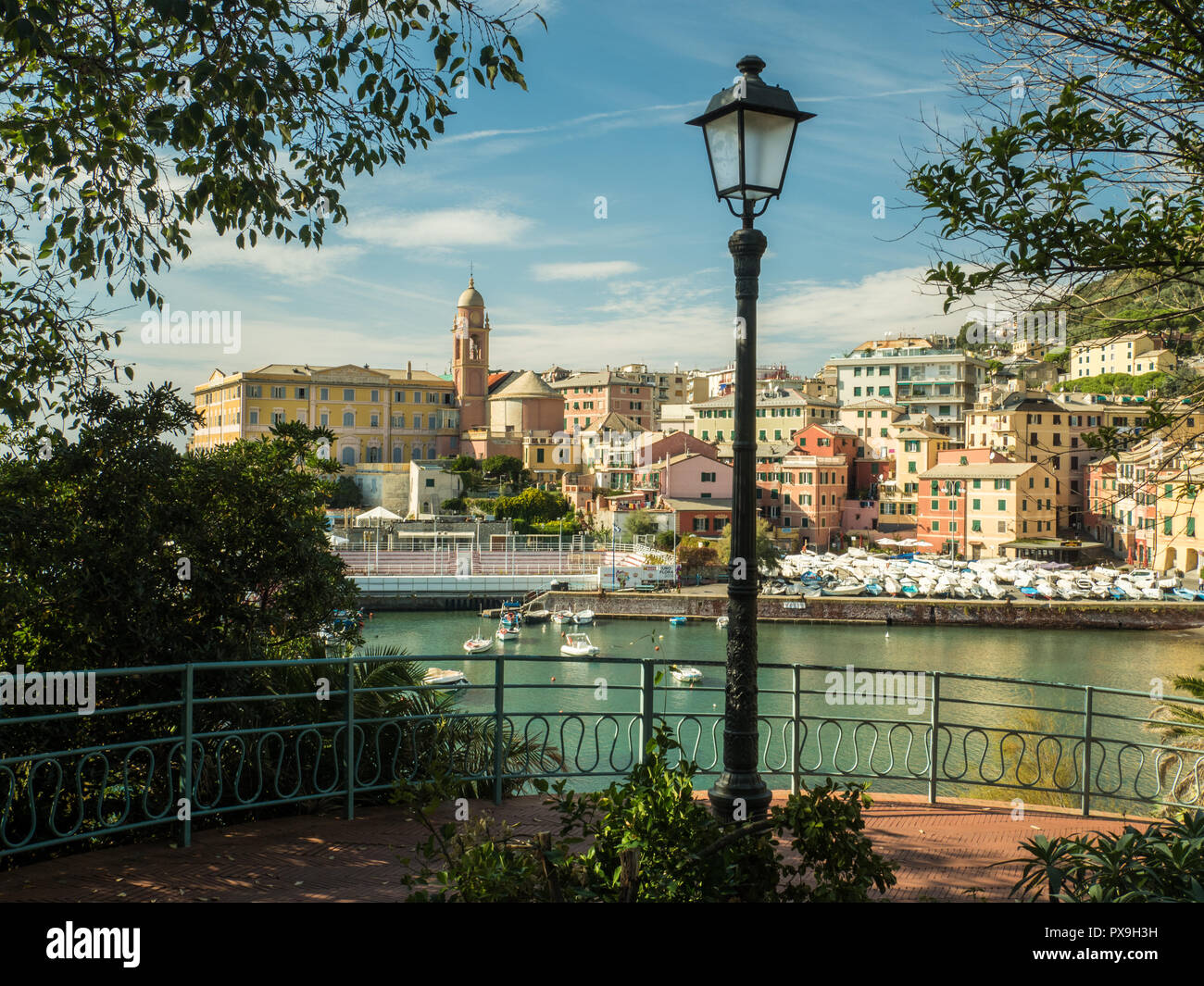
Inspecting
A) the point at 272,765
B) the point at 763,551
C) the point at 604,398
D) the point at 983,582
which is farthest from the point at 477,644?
the point at 604,398

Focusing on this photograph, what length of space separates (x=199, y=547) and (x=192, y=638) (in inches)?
21.6

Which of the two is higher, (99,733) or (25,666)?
(25,666)

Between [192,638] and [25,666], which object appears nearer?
[25,666]

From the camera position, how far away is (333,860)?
4.68 metres

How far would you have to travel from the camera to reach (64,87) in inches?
182

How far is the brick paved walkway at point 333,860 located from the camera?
13.9 ft

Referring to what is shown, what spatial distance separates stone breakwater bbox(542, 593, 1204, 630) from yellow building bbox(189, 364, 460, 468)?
3698 centimetres

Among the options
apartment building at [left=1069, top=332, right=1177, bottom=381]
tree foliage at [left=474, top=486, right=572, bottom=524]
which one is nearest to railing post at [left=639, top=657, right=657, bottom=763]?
tree foliage at [left=474, top=486, right=572, bottom=524]

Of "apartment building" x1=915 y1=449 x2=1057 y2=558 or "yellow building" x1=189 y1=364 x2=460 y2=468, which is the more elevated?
"yellow building" x1=189 y1=364 x2=460 y2=468

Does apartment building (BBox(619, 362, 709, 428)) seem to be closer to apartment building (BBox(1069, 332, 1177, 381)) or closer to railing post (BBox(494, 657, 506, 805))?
apartment building (BBox(1069, 332, 1177, 381))

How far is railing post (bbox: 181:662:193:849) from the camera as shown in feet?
15.4

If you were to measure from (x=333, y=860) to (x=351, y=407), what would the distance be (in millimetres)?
78185
